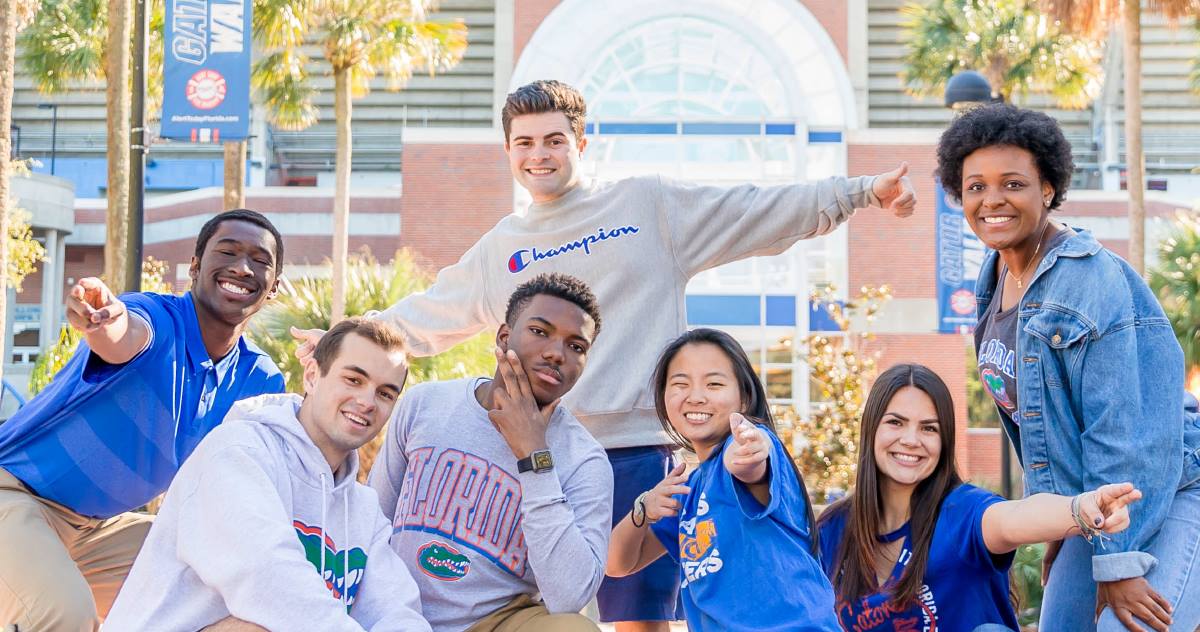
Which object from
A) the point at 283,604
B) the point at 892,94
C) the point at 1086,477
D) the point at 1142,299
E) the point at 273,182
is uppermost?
the point at 892,94

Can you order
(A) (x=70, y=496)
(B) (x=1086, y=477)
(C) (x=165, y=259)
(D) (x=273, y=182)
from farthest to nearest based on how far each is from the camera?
(D) (x=273, y=182) → (C) (x=165, y=259) → (A) (x=70, y=496) → (B) (x=1086, y=477)

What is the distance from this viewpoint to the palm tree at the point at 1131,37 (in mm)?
16109

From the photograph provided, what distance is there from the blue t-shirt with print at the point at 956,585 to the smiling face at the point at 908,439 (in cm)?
16

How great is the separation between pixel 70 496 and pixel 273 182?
40.8 metres

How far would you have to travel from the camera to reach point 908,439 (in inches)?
156

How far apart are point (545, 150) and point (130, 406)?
1.76m

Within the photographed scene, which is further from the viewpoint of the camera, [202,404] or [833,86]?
[833,86]

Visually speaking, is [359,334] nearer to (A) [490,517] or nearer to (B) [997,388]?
(A) [490,517]

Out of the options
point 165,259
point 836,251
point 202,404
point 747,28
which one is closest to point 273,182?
point 165,259

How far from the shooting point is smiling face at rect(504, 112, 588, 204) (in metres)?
4.31

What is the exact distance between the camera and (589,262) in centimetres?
434

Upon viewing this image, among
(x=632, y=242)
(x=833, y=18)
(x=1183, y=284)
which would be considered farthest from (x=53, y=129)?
(x=632, y=242)

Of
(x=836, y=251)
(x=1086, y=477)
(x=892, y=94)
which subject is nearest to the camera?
(x=1086, y=477)

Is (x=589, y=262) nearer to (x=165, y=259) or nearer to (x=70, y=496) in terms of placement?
(x=70, y=496)
